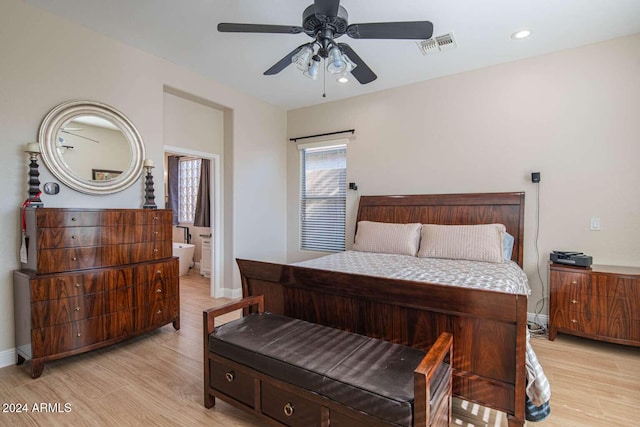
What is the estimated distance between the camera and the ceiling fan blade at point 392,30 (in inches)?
78.3

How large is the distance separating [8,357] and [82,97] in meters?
2.31

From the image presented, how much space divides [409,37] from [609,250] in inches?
115

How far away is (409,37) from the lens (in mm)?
2119

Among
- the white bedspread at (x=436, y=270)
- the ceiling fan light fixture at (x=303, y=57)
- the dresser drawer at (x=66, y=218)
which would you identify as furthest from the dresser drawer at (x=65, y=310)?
the ceiling fan light fixture at (x=303, y=57)

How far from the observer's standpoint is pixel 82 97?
2850 mm

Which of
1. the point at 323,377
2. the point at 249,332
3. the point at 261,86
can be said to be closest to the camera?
the point at 323,377

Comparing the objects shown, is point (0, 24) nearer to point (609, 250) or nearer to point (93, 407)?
point (93, 407)

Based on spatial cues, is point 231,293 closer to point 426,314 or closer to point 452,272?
point 452,272

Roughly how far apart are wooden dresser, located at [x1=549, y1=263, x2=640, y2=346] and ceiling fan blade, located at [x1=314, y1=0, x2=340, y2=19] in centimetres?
301

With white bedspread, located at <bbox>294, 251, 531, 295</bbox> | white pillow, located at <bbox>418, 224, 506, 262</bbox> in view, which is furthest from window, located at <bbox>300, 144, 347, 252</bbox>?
white pillow, located at <bbox>418, 224, 506, 262</bbox>

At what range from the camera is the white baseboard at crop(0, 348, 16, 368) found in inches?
96.3

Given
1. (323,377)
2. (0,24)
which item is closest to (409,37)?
(323,377)

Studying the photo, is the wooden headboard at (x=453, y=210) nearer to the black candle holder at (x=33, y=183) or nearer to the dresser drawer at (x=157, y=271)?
the dresser drawer at (x=157, y=271)

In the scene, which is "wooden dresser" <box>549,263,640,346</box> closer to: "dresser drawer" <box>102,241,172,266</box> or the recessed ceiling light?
the recessed ceiling light
